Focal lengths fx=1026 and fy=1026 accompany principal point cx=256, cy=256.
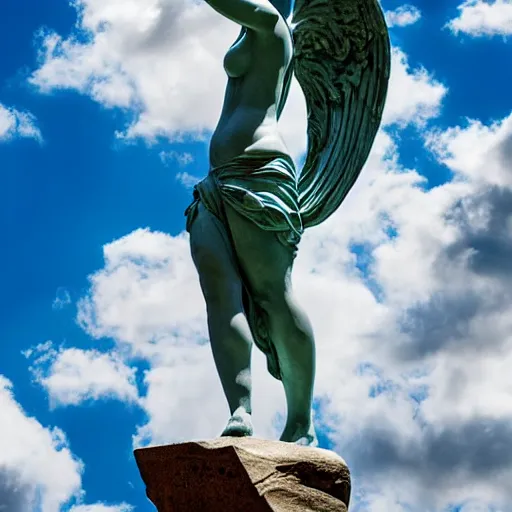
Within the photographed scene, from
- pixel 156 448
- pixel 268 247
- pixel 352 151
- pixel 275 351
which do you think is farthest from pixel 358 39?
pixel 156 448

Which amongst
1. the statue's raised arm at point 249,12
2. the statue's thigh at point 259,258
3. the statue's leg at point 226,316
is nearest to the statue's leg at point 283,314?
the statue's thigh at point 259,258

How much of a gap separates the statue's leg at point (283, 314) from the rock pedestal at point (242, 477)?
51cm

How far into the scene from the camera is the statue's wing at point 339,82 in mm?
6531

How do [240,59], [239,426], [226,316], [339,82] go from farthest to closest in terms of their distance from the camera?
[339,82] → [240,59] → [226,316] → [239,426]

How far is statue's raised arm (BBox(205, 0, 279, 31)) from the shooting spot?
586cm

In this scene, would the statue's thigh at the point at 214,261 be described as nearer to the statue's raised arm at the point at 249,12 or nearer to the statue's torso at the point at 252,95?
the statue's torso at the point at 252,95

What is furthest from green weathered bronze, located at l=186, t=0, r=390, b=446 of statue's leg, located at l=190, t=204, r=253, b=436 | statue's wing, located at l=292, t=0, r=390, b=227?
statue's wing, located at l=292, t=0, r=390, b=227

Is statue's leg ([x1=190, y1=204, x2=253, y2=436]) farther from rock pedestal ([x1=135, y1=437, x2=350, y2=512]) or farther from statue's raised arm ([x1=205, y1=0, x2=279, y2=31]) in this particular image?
statue's raised arm ([x1=205, y1=0, x2=279, y2=31])

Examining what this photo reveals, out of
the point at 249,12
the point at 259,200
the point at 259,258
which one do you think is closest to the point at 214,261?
the point at 259,258

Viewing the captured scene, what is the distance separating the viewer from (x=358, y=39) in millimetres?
6578

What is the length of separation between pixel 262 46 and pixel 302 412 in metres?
2.13

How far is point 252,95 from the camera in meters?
5.95

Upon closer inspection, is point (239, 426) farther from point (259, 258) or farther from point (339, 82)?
point (339, 82)

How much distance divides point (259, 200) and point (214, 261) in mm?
420
